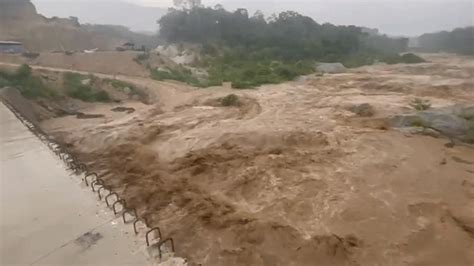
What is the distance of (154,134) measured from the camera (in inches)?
635

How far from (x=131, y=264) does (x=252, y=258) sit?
225cm

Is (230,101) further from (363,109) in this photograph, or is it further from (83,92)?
(83,92)

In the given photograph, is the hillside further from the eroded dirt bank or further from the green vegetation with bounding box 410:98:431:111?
the green vegetation with bounding box 410:98:431:111

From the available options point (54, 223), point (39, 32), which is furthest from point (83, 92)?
point (39, 32)

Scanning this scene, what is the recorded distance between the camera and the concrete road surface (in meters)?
7.11

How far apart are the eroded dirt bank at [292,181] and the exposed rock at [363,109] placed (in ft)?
0.60

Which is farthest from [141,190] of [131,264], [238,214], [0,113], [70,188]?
[0,113]

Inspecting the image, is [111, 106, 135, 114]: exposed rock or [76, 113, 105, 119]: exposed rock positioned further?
[111, 106, 135, 114]: exposed rock

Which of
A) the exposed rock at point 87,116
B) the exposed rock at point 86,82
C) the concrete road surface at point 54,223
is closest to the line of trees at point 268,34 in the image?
the exposed rock at point 86,82

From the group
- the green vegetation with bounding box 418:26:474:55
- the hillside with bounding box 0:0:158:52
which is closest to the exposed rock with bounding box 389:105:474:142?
the hillside with bounding box 0:0:158:52

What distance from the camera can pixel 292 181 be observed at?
11086 millimetres

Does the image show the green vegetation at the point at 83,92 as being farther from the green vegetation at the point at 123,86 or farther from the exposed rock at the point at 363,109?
the exposed rock at the point at 363,109

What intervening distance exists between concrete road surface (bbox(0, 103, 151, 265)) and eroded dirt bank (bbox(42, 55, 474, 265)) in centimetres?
126

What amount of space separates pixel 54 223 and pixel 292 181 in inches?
222
